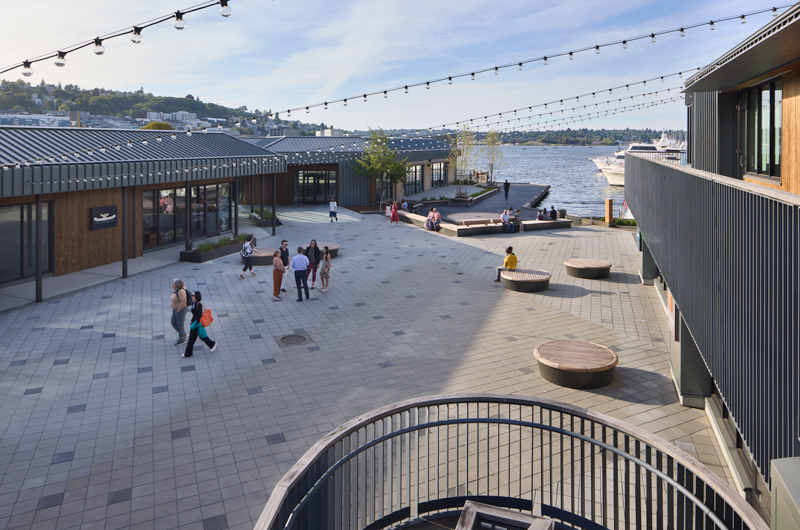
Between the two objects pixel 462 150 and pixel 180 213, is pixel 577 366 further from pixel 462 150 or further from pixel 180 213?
A: pixel 462 150

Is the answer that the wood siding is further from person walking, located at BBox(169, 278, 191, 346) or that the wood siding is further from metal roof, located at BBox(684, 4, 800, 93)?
person walking, located at BBox(169, 278, 191, 346)

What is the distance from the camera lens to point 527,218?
4031cm

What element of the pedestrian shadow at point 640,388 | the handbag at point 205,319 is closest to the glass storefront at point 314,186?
the handbag at point 205,319

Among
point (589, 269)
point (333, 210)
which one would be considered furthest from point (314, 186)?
point (589, 269)

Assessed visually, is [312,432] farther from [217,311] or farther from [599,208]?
[599,208]

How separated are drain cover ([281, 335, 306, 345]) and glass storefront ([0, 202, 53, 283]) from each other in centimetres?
1057

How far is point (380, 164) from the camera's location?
145 ft

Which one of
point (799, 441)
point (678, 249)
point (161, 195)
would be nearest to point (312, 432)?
point (678, 249)

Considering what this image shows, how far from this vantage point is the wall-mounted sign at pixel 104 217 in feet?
72.3

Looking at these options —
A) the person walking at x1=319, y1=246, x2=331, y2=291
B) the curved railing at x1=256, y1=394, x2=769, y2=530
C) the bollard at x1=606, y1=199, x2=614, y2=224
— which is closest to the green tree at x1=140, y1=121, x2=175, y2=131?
the bollard at x1=606, y1=199, x2=614, y2=224

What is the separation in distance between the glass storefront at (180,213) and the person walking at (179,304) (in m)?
13.1

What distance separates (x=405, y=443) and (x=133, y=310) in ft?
34.4

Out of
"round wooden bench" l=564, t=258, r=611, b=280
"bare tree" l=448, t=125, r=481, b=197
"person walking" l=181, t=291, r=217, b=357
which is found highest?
"bare tree" l=448, t=125, r=481, b=197

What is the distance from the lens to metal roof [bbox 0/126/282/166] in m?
18.2
